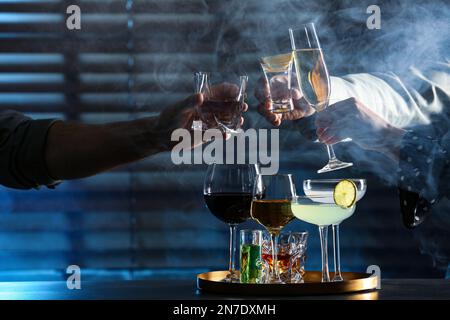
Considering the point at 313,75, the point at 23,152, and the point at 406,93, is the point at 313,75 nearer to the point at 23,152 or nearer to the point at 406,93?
the point at 23,152

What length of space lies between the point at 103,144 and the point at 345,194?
89 centimetres

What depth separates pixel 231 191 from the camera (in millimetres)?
1482

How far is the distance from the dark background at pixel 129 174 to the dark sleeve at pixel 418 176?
132 cm

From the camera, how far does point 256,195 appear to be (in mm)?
1441

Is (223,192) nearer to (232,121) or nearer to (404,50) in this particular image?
(232,121)

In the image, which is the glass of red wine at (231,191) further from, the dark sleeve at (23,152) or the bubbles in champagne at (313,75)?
the dark sleeve at (23,152)

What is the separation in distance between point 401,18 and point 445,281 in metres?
2.19

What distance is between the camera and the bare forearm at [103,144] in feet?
6.62

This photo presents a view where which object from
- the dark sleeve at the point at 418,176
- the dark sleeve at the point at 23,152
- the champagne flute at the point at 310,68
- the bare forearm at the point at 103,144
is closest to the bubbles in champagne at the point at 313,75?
the champagne flute at the point at 310,68

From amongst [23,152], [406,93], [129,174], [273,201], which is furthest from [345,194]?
[406,93]

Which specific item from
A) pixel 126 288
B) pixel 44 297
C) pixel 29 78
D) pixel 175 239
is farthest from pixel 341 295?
pixel 29 78

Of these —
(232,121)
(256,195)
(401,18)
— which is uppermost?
(401,18)

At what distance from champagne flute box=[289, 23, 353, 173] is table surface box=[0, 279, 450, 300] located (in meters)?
0.43

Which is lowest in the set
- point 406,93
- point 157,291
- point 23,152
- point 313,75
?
point 157,291
